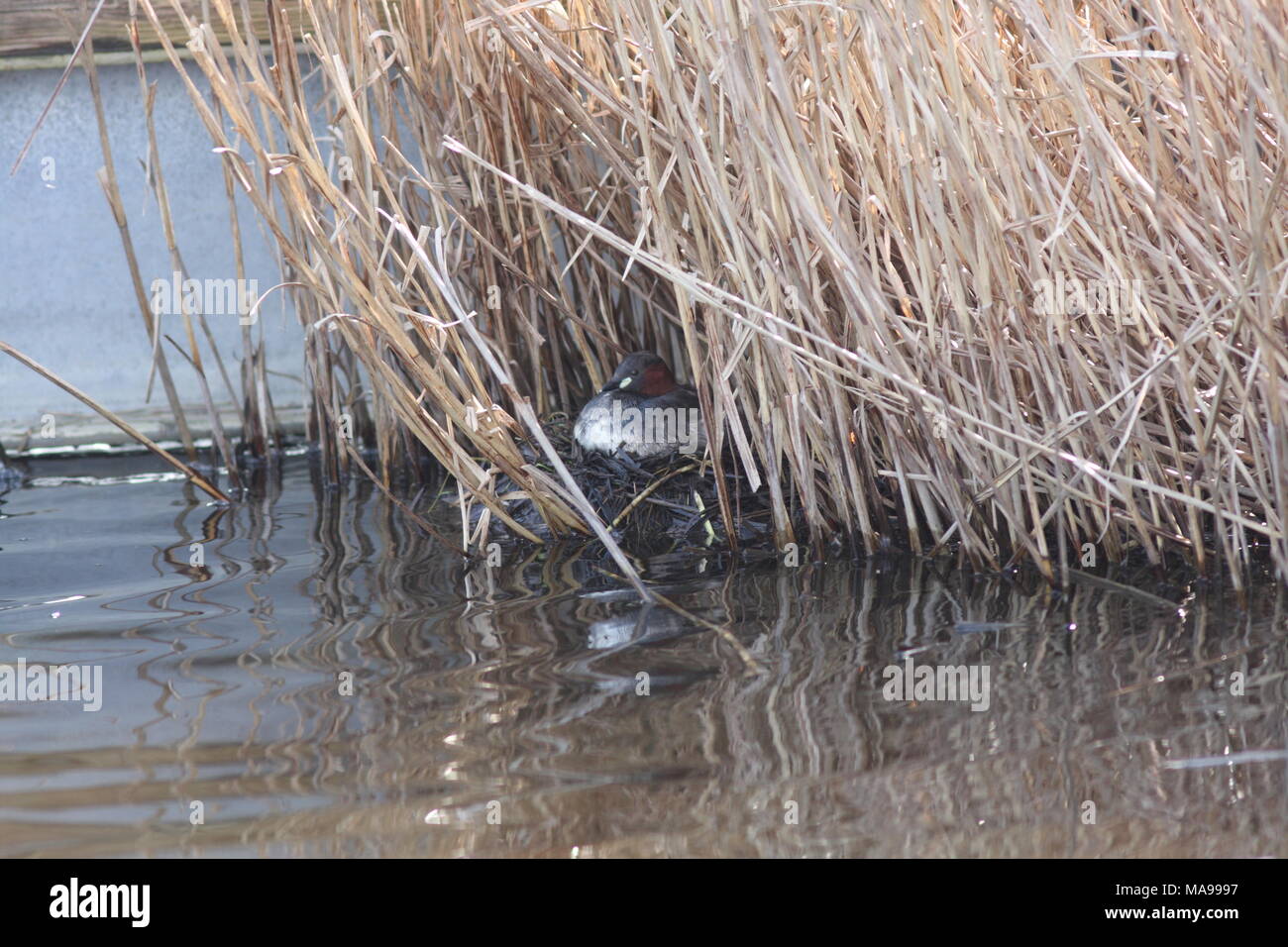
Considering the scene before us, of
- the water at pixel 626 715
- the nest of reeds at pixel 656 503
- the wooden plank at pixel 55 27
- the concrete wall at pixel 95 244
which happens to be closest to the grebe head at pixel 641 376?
the nest of reeds at pixel 656 503

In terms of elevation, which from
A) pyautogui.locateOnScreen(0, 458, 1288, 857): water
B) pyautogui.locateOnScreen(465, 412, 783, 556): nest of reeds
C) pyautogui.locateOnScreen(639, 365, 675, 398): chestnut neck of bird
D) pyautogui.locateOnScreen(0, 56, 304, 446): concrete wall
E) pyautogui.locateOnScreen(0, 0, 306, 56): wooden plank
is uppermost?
pyautogui.locateOnScreen(0, 0, 306, 56): wooden plank

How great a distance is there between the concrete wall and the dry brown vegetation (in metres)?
1.57

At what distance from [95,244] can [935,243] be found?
11.2ft

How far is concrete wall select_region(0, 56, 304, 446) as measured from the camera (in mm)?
4766

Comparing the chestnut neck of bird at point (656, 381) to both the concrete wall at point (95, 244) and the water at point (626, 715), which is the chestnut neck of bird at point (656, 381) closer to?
the water at point (626, 715)

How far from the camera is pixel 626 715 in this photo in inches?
92.4

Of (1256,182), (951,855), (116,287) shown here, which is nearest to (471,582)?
(951,855)

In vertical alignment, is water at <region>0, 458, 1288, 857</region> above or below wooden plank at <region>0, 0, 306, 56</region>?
below

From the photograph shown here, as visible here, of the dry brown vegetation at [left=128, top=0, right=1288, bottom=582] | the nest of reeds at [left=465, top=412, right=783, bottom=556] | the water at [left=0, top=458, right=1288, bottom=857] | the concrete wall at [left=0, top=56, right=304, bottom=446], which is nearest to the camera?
the water at [left=0, top=458, right=1288, bottom=857]

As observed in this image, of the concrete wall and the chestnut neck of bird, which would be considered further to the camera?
the concrete wall

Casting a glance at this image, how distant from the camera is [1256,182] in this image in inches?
86.7

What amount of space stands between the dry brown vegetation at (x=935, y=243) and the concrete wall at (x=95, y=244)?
1.57 metres

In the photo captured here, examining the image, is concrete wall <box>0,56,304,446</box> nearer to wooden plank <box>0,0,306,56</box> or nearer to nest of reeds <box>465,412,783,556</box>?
wooden plank <box>0,0,306,56</box>

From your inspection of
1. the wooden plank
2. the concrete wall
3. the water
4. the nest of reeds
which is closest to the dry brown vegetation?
the nest of reeds
